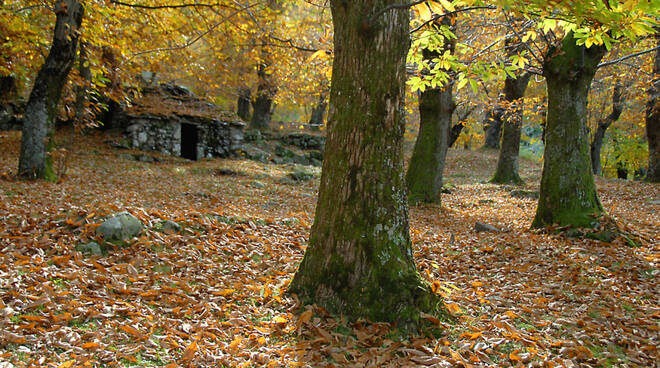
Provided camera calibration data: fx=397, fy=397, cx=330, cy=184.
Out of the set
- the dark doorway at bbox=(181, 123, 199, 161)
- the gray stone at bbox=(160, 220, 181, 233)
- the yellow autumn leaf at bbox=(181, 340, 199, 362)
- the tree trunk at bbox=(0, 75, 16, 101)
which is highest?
the tree trunk at bbox=(0, 75, 16, 101)

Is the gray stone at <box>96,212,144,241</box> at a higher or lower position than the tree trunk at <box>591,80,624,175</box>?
lower

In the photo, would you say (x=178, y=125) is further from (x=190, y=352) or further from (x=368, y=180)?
(x=190, y=352)

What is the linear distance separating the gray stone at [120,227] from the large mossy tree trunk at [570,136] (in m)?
5.98

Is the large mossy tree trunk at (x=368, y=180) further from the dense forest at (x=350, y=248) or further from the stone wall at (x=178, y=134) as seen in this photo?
the stone wall at (x=178, y=134)

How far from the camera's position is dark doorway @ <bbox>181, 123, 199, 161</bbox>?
1484 centimetres

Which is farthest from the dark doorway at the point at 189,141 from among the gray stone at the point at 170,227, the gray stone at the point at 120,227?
the gray stone at the point at 120,227

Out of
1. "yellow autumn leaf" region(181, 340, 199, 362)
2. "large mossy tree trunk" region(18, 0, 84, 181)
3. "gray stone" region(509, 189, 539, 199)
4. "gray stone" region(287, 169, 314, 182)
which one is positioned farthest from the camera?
"gray stone" region(287, 169, 314, 182)

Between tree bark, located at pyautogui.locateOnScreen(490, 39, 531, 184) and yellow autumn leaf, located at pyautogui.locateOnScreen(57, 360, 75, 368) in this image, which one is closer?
yellow autumn leaf, located at pyautogui.locateOnScreen(57, 360, 75, 368)

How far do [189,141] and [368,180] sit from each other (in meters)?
13.2

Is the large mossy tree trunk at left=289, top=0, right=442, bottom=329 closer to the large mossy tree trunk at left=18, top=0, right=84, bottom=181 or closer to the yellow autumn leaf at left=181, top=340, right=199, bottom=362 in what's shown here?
the yellow autumn leaf at left=181, top=340, right=199, bottom=362

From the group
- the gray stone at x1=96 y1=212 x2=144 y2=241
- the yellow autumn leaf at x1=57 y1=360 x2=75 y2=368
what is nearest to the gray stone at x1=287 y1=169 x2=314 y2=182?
the gray stone at x1=96 y1=212 x2=144 y2=241

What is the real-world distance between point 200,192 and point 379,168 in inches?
247

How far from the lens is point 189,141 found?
49.8 ft

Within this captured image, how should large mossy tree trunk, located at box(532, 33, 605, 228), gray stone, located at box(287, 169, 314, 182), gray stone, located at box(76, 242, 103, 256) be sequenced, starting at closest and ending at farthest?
1. gray stone, located at box(76, 242, 103, 256)
2. large mossy tree trunk, located at box(532, 33, 605, 228)
3. gray stone, located at box(287, 169, 314, 182)
